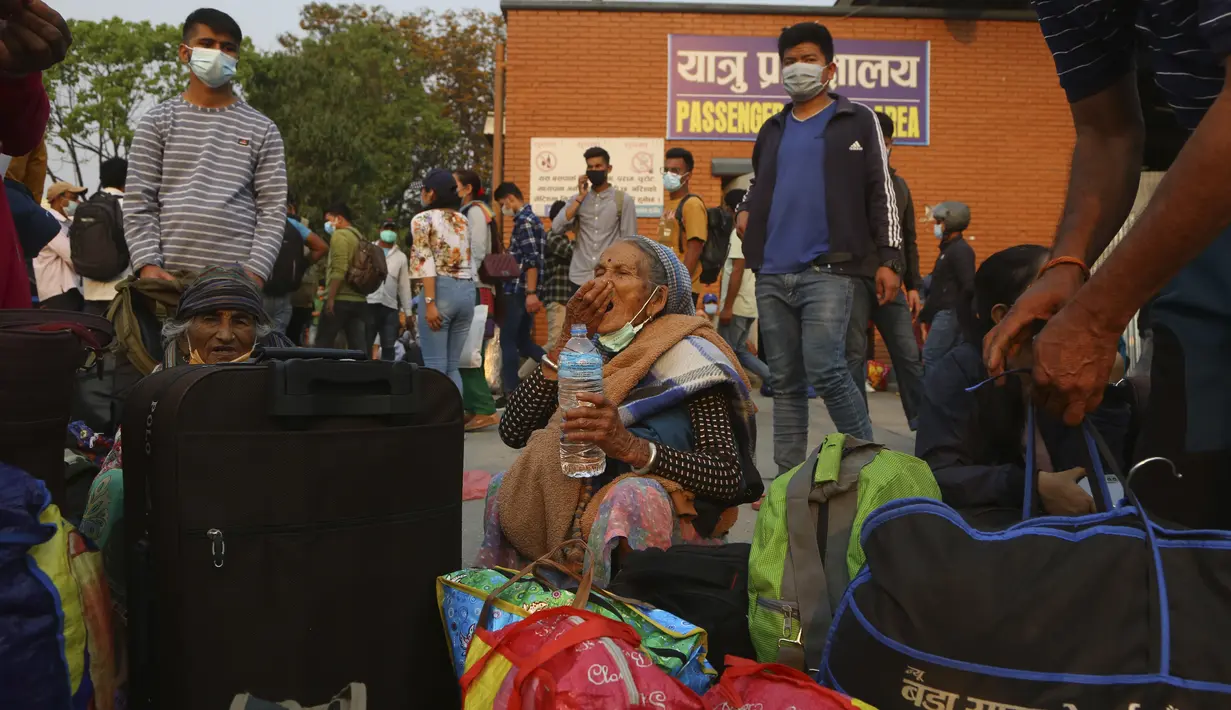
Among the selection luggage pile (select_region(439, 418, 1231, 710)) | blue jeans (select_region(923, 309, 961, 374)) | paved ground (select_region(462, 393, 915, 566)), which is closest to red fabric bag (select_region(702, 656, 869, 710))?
luggage pile (select_region(439, 418, 1231, 710))

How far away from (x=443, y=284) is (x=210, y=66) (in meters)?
3.50

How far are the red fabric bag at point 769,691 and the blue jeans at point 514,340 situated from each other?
24.6 ft

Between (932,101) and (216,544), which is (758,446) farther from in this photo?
(932,101)

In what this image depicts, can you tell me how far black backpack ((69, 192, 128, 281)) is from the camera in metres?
6.10

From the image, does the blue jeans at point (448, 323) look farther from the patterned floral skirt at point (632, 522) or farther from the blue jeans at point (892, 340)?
the patterned floral skirt at point (632, 522)

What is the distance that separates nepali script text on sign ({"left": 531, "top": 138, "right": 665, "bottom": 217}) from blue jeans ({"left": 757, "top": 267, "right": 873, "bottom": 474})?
982 cm

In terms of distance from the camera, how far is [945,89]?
15.3 metres

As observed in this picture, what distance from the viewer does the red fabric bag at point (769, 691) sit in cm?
180

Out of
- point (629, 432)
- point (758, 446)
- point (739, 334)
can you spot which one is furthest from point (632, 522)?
point (739, 334)

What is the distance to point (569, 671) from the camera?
6.28 feet

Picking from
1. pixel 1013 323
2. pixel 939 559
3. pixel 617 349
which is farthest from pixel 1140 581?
pixel 617 349

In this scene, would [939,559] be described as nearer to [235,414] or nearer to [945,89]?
[235,414]

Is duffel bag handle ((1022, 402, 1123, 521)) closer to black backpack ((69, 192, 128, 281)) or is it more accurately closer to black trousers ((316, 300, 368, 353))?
black backpack ((69, 192, 128, 281))

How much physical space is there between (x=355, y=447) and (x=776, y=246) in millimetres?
3030
